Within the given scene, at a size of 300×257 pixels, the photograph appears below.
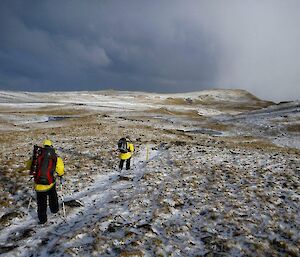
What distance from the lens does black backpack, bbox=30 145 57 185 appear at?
1444cm

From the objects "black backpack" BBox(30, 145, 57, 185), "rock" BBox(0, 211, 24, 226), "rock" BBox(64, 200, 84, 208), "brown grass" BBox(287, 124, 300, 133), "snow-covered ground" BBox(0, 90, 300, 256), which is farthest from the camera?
"brown grass" BBox(287, 124, 300, 133)

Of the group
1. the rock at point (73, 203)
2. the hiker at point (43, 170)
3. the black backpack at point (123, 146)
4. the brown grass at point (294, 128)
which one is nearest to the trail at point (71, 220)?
the rock at point (73, 203)

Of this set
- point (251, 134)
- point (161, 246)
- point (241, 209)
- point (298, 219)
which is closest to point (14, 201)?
point (161, 246)

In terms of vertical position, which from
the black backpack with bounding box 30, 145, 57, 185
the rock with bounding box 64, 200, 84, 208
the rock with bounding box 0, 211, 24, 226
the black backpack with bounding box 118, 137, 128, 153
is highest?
the black backpack with bounding box 30, 145, 57, 185

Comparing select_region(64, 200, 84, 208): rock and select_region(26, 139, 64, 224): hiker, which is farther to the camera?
select_region(64, 200, 84, 208): rock

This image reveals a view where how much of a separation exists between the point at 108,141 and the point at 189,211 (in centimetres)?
2151

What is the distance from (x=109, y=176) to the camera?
23625 millimetres

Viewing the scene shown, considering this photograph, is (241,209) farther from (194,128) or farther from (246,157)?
(194,128)

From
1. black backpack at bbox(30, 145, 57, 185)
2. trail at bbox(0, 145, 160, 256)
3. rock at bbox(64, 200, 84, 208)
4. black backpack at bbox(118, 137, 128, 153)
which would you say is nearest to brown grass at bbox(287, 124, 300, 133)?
black backpack at bbox(118, 137, 128, 153)

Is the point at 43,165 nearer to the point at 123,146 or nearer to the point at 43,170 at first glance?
the point at 43,170

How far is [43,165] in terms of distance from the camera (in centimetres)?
1445

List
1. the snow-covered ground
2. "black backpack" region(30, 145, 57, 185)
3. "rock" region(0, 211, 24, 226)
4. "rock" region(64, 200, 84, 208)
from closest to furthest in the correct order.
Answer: the snow-covered ground < "black backpack" region(30, 145, 57, 185) < "rock" region(0, 211, 24, 226) < "rock" region(64, 200, 84, 208)

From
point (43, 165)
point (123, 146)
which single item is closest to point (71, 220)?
point (43, 165)

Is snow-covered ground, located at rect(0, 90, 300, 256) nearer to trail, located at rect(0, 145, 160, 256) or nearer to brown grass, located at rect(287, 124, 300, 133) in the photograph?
trail, located at rect(0, 145, 160, 256)
